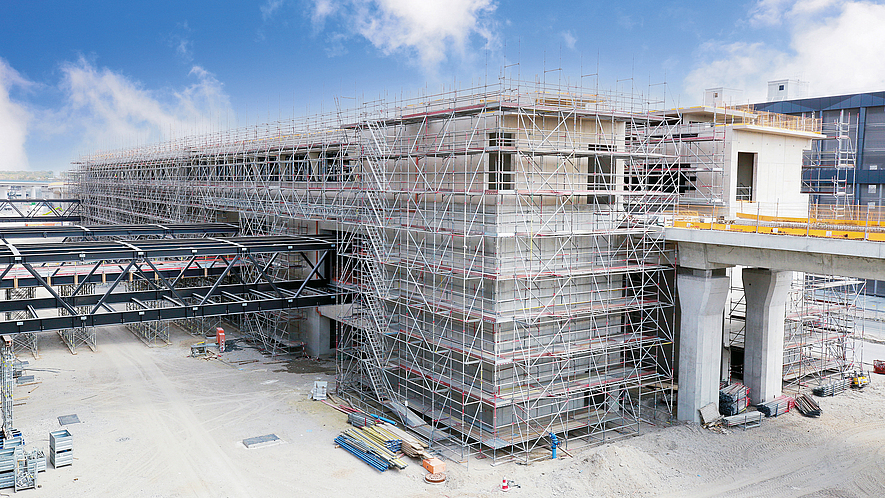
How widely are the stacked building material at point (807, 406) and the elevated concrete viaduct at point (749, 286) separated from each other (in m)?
A: 0.75

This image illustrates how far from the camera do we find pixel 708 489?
1745 centimetres

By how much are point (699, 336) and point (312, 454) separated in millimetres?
11641

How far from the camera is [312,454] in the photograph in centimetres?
1917

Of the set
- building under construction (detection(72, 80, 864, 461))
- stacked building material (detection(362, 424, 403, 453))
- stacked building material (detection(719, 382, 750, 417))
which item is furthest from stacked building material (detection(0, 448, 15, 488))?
stacked building material (detection(719, 382, 750, 417))

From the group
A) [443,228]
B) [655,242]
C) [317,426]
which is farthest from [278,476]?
[655,242]

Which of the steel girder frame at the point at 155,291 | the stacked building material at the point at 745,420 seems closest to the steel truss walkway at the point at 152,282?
the steel girder frame at the point at 155,291

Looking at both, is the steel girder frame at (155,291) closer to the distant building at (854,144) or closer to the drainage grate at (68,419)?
the drainage grate at (68,419)

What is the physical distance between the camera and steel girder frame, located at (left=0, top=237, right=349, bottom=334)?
2152cm

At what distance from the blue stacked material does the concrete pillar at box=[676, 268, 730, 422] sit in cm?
960

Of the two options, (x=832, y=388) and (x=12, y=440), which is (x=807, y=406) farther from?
(x=12, y=440)

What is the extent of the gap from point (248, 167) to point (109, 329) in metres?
10.6

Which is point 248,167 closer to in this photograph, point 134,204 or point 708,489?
point 134,204

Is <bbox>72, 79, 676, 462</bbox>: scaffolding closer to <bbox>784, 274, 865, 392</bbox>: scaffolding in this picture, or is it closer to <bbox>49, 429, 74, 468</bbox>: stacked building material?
<bbox>784, 274, 865, 392</bbox>: scaffolding

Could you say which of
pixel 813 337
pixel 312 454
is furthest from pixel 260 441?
pixel 813 337
